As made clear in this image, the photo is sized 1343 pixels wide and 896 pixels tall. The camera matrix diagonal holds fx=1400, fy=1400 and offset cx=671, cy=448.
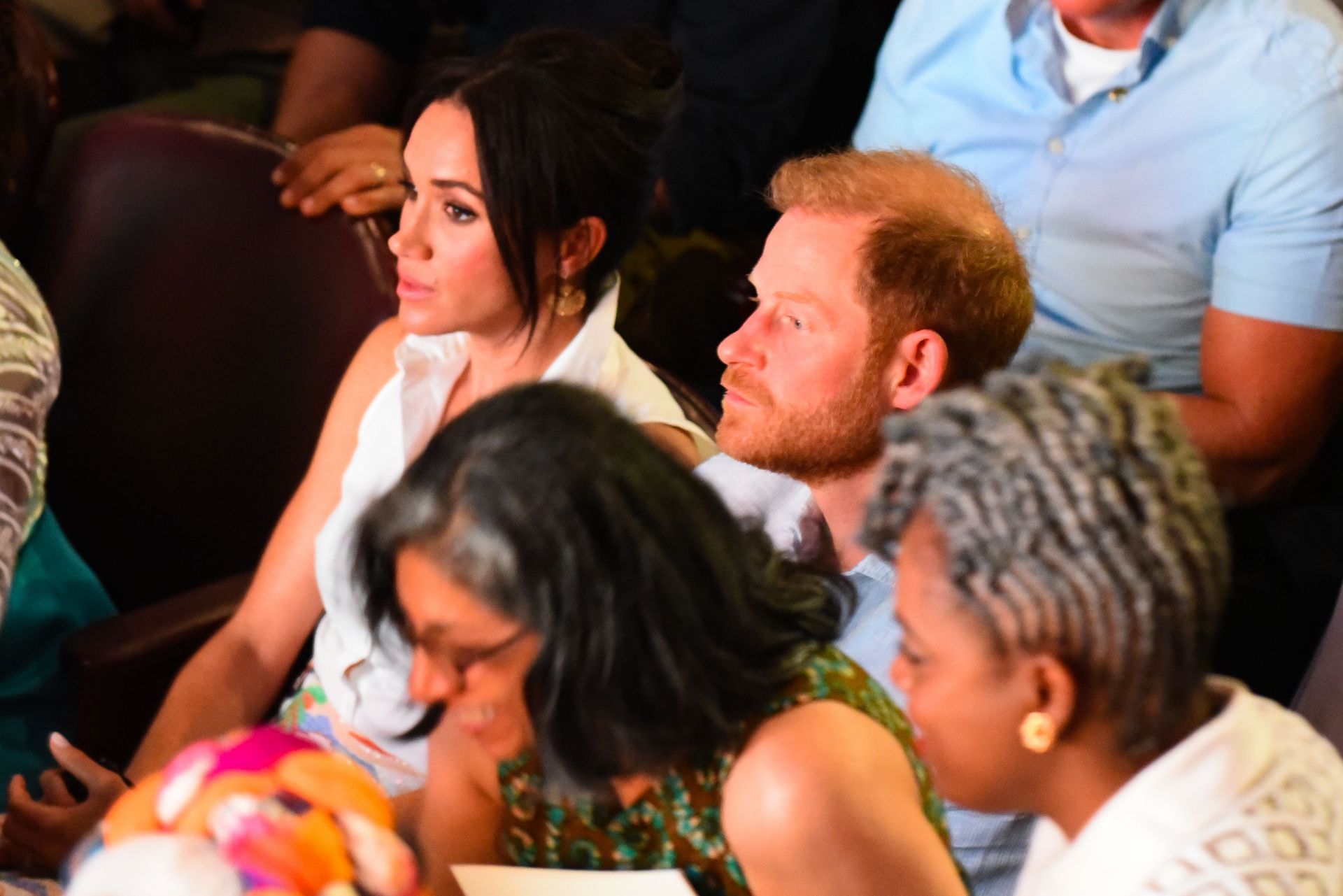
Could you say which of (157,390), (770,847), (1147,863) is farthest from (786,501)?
(157,390)

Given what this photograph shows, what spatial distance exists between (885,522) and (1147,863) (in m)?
0.22

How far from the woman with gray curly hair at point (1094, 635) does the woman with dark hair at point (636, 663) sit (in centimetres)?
11

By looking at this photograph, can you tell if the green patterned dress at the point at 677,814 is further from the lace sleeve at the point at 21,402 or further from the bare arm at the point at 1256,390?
the bare arm at the point at 1256,390

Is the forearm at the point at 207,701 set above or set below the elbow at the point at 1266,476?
below

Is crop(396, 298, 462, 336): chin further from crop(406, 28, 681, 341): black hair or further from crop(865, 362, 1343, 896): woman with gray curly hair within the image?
crop(865, 362, 1343, 896): woman with gray curly hair

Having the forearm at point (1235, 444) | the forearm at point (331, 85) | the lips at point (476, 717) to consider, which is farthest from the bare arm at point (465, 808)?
the forearm at point (331, 85)

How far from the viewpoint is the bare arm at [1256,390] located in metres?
1.62

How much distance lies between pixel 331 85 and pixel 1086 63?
1.26m

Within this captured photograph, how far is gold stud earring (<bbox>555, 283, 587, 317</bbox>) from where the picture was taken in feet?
4.92

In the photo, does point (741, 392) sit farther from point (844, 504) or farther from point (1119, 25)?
point (1119, 25)

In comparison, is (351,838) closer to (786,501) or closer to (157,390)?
(786,501)

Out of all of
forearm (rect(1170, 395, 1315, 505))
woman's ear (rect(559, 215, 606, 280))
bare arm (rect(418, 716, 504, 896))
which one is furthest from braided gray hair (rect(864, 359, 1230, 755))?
forearm (rect(1170, 395, 1315, 505))

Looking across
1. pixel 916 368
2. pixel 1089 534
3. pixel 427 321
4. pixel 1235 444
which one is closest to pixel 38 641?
pixel 427 321

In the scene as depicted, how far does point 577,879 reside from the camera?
911mm
